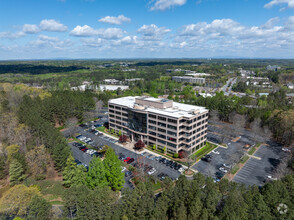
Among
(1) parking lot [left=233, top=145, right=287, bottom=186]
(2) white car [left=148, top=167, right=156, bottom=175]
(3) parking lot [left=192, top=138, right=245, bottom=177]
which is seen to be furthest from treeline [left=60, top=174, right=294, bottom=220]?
(3) parking lot [left=192, top=138, right=245, bottom=177]

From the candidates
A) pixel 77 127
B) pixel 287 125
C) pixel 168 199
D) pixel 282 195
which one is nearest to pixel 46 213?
pixel 168 199

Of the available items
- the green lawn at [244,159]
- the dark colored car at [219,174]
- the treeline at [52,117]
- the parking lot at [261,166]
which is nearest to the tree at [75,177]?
the treeline at [52,117]

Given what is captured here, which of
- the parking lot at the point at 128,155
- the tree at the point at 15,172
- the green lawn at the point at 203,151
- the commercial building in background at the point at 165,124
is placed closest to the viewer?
the tree at the point at 15,172

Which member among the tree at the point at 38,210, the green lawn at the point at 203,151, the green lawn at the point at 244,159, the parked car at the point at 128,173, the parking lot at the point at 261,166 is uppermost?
the tree at the point at 38,210

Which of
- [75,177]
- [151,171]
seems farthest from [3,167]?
[151,171]

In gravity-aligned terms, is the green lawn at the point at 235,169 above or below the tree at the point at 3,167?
below

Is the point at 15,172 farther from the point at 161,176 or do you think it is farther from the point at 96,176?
the point at 161,176

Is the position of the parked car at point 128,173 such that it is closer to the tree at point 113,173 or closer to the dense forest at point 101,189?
the dense forest at point 101,189

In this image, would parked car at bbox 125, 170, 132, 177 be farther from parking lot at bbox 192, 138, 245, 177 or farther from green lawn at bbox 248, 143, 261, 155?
green lawn at bbox 248, 143, 261, 155

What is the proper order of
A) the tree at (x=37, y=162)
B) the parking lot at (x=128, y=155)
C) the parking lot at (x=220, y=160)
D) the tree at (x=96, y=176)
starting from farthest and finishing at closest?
the parking lot at (x=220, y=160), the parking lot at (x=128, y=155), the tree at (x=37, y=162), the tree at (x=96, y=176)
